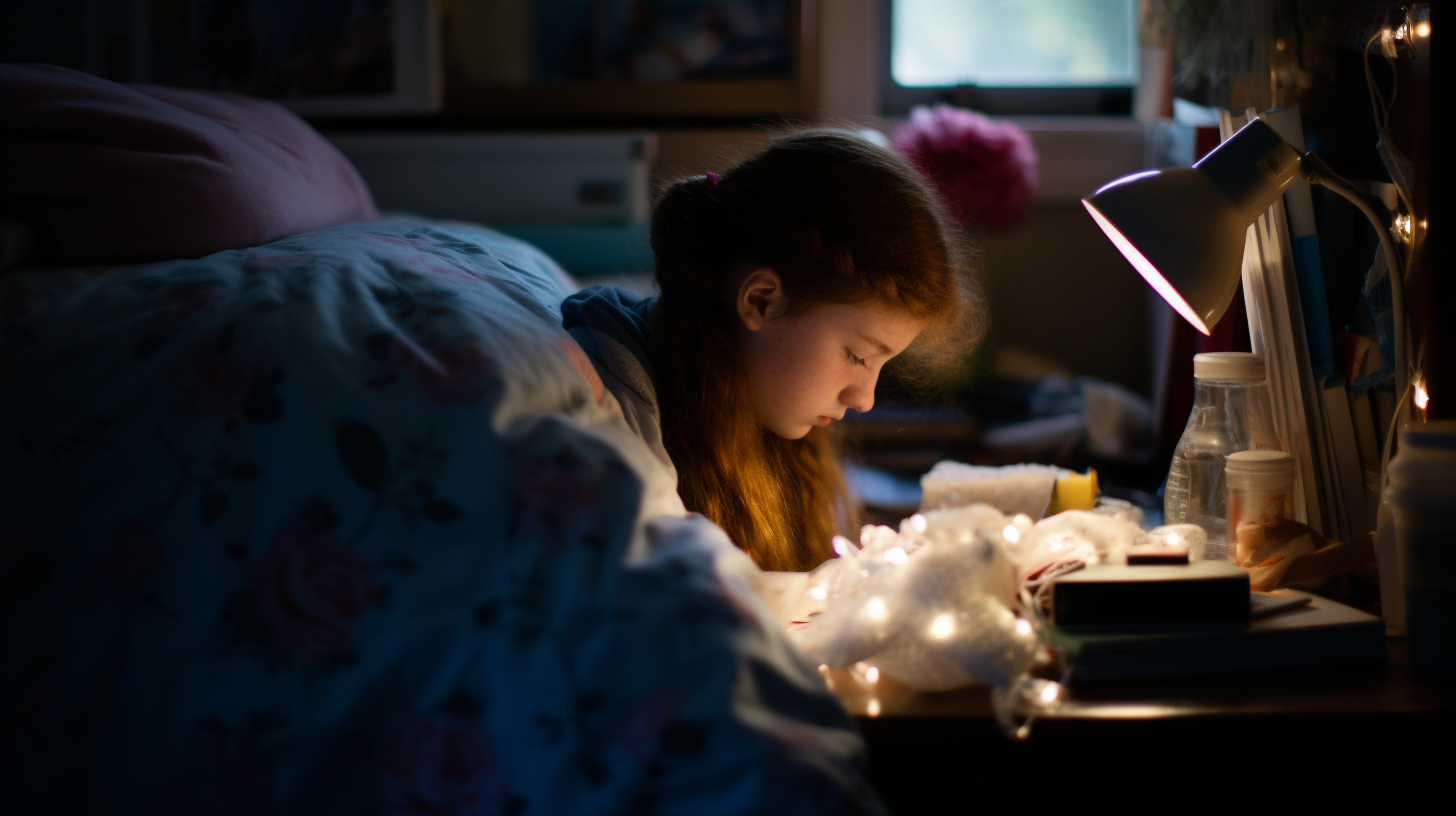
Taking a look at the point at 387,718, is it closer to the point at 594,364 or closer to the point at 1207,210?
the point at 594,364

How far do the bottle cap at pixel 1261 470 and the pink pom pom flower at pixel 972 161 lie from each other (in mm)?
955

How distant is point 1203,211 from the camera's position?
0.73 meters

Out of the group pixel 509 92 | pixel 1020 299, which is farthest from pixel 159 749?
pixel 1020 299

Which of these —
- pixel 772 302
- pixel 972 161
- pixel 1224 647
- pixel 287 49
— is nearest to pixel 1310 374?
pixel 1224 647

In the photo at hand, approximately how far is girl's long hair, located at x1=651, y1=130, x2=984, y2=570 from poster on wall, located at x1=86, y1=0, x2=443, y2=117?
1.08 m

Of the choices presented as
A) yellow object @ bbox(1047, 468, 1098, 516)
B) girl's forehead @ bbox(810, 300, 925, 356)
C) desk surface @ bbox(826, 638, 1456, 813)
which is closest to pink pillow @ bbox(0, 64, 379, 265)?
girl's forehead @ bbox(810, 300, 925, 356)

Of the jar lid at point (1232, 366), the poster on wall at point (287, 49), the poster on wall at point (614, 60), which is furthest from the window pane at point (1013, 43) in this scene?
the jar lid at point (1232, 366)

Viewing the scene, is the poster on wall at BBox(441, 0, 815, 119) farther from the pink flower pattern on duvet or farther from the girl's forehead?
the pink flower pattern on duvet

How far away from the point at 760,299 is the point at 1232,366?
402 millimetres

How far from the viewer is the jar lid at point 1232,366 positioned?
862 millimetres

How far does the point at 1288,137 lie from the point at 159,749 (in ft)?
3.15

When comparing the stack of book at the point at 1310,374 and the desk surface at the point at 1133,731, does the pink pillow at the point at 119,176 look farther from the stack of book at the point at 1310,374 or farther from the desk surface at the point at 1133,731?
the stack of book at the point at 1310,374

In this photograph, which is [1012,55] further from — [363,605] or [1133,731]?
[363,605]

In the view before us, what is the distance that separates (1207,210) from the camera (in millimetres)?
734
